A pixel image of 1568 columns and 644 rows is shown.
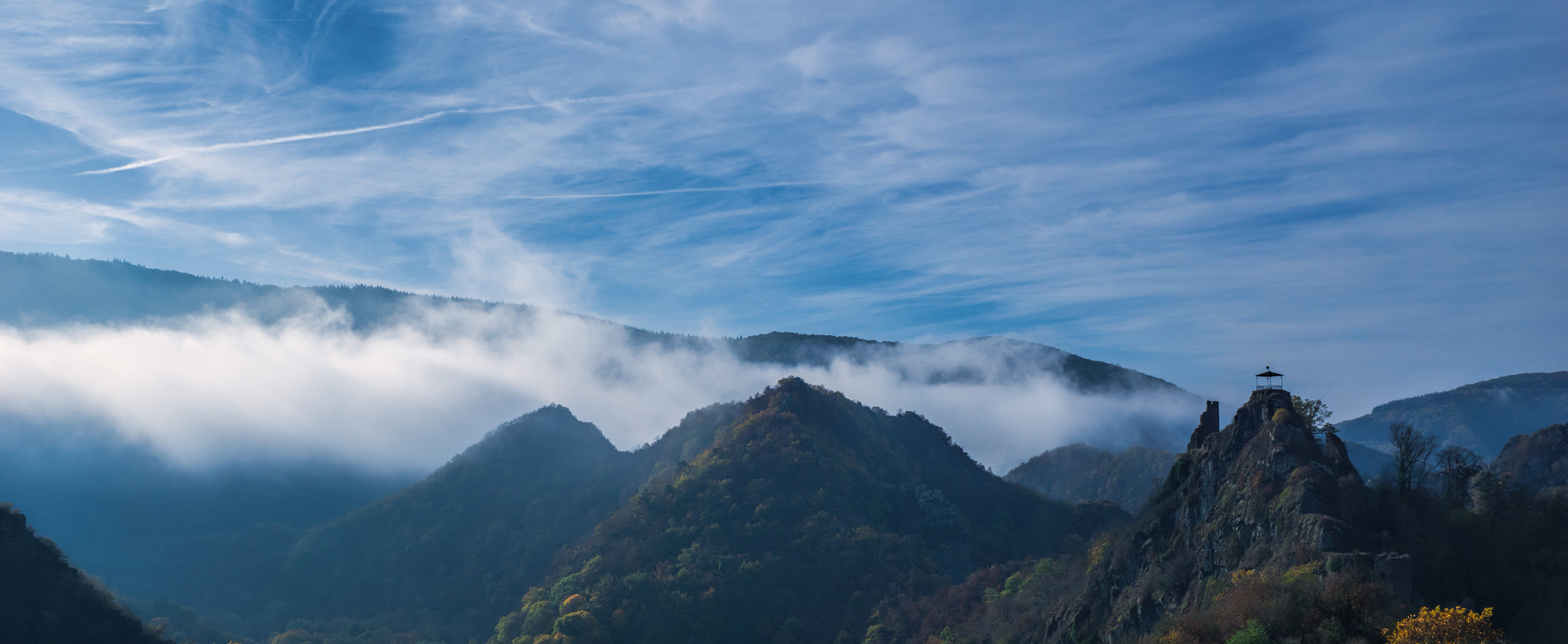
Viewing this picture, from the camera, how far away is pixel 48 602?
280ft

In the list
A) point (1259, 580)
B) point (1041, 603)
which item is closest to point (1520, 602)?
point (1259, 580)

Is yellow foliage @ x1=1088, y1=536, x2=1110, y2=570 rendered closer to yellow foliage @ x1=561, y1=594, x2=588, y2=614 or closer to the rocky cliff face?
the rocky cliff face

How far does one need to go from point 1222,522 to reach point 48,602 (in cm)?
10821

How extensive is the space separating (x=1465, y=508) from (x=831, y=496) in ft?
361

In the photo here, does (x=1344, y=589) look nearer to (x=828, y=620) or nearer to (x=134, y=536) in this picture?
(x=828, y=620)

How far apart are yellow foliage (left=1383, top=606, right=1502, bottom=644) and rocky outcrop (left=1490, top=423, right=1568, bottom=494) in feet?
290

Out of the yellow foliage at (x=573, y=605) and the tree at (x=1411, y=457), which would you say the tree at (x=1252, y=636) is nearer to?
the tree at (x=1411, y=457)

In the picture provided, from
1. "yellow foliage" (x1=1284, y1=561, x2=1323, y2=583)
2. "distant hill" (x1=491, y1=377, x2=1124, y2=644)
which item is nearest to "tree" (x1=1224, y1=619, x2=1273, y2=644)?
"yellow foliage" (x1=1284, y1=561, x2=1323, y2=583)

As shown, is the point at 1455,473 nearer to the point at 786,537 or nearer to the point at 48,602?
the point at 786,537

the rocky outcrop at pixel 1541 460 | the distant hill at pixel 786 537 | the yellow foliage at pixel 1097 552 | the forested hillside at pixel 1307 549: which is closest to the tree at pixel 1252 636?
the forested hillside at pixel 1307 549

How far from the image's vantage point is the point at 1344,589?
4716 cm

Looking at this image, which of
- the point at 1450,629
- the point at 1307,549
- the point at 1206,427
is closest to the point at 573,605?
the point at 1206,427

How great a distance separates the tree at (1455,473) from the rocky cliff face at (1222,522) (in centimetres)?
1292

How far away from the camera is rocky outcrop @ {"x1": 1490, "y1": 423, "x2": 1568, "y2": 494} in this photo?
360ft
